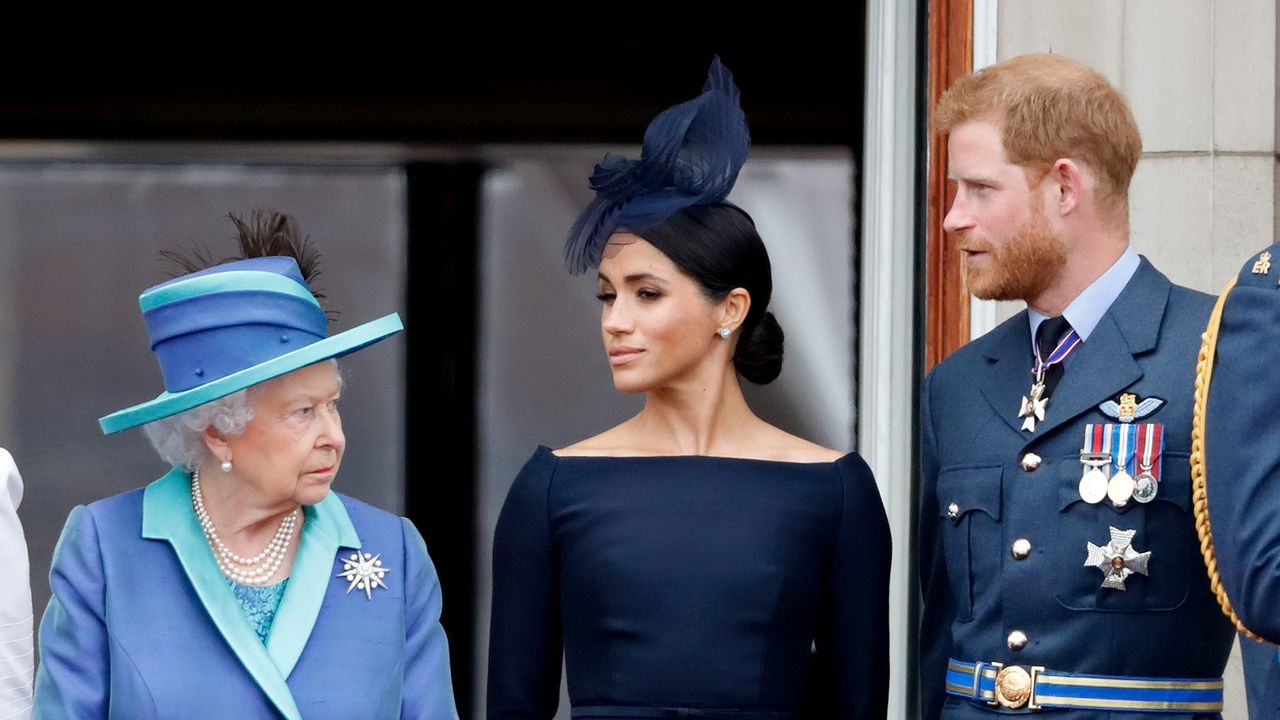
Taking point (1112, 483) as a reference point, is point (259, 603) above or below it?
below

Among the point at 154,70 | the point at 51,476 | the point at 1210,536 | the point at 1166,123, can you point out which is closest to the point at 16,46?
the point at 154,70

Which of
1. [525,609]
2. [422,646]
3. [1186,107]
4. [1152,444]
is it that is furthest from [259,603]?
[1186,107]

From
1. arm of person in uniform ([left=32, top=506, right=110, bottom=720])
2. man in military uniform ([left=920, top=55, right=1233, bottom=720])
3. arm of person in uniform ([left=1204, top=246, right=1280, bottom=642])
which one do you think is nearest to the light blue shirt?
man in military uniform ([left=920, top=55, right=1233, bottom=720])

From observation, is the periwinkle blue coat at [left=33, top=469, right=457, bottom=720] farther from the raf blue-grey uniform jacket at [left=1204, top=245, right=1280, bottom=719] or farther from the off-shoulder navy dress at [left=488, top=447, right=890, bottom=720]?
the raf blue-grey uniform jacket at [left=1204, top=245, right=1280, bottom=719]

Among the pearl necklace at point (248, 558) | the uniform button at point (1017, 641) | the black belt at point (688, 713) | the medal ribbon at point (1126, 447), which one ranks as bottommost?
the black belt at point (688, 713)

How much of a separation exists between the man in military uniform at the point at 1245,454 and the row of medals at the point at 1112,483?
47cm

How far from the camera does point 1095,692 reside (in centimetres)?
319

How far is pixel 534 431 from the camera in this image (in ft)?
22.1

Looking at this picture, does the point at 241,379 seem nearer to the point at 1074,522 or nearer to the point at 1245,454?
the point at 1074,522

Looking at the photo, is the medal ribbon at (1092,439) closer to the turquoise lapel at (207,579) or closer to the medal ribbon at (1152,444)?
the medal ribbon at (1152,444)

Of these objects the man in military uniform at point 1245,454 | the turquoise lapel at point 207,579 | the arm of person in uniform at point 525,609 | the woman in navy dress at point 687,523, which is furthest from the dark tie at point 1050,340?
the turquoise lapel at point 207,579

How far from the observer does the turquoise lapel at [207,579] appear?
120 inches

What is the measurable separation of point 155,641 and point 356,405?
3.71 metres

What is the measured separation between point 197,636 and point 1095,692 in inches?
53.4
